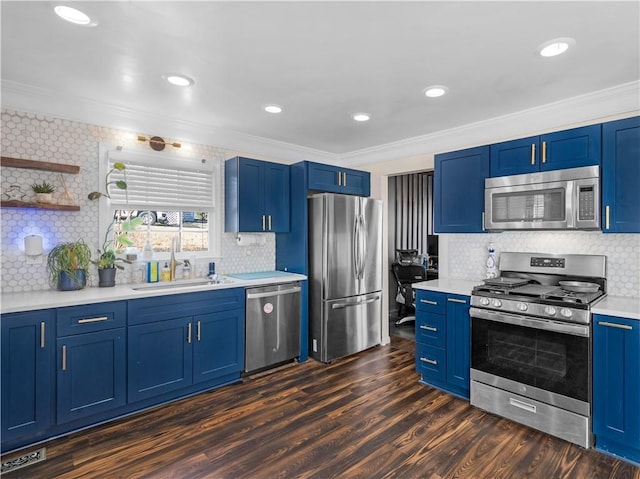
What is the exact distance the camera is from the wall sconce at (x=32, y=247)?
2701 millimetres

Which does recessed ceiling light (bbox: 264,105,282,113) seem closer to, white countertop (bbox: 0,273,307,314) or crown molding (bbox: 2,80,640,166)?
crown molding (bbox: 2,80,640,166)

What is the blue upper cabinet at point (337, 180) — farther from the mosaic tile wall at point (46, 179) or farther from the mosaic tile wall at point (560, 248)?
the mosaic tile wall at point (46, 179)

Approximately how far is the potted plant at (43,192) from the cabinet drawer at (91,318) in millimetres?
950

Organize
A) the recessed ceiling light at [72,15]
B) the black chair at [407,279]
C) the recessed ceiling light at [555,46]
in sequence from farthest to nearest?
1. the black chair at [407,279]
2. the recessed ceiling light at [555,46]
3. the recessed ceiling light at [72,15]

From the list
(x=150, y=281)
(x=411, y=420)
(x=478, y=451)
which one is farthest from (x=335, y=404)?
(x=150, y=281)

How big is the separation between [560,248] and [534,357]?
1041 mm

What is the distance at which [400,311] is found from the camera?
616 cm

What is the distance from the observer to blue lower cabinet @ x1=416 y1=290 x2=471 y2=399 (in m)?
A: 3.06

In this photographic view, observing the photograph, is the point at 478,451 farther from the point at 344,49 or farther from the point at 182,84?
the point at 182,84

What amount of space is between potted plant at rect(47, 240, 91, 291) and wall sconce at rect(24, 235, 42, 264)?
0.10 meters

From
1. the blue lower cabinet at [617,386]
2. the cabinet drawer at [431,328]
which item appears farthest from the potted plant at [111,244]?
the blue lower cabinet at [617,386]

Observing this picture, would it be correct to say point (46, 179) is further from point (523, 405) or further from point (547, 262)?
point (547, 262)

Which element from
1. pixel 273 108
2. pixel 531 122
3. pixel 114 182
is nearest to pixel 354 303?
pixel 273 108

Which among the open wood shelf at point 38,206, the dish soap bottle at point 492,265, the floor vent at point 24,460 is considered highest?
the open wood shelf at point 38,206
